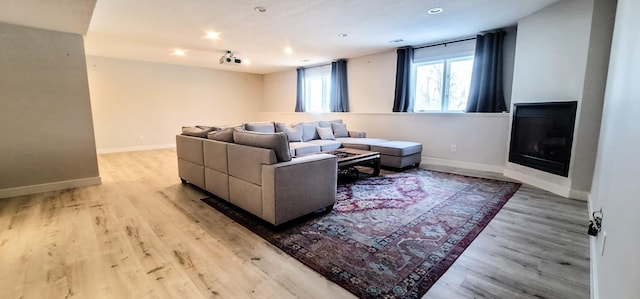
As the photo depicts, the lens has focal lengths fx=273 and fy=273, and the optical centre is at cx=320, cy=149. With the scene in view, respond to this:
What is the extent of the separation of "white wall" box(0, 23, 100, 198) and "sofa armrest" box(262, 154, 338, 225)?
3.30m

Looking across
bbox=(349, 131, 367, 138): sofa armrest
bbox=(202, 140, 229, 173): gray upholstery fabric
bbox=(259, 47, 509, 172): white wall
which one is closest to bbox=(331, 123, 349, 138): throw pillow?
bbox=(349, 131, 367, 138): sofa armrest

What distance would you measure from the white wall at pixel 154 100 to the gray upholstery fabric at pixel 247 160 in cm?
575

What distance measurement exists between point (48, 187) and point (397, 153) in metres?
5.11

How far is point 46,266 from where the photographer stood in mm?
1901

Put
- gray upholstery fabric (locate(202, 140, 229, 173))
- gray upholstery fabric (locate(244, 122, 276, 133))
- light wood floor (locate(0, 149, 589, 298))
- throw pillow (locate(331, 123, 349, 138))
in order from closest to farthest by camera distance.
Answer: light wood floor (locate(0, 149, 589, 298)) < gray upholstery fabric (locate(202, 140, 229, 173)) < gray upholstery fabric (locate(244, 122, 276, 133)) < throw pillow (locate(331, 123, 349, 138))

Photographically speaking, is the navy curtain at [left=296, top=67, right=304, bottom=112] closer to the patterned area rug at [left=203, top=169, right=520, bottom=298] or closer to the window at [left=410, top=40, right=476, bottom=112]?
the window at [left=410, top=40, right=476, bottom=112]

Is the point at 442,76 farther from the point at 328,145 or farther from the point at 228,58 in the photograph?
the point at 228,58

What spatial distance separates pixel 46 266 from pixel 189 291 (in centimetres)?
116

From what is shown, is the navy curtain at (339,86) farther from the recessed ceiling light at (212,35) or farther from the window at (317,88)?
the recessed ceiling light at (212,35)

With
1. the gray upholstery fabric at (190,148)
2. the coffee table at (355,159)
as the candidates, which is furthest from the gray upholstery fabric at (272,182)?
the coffee table at (355,159)

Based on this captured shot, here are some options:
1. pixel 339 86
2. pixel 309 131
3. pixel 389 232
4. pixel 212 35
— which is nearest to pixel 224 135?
pixel 389 232

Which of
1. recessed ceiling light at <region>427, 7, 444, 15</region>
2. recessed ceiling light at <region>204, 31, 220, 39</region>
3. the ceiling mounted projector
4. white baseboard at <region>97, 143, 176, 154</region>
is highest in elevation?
recessed ceiling light at <region>427, 7, 444, 15</region>

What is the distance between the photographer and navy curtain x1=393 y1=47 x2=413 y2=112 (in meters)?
5.59

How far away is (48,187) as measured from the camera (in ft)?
12.1
